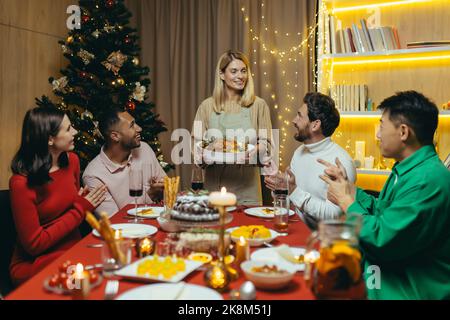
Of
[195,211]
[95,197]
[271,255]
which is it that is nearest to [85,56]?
[95,197]

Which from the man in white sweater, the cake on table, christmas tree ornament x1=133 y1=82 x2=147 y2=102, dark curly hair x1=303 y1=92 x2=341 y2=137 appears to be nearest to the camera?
the cake on table

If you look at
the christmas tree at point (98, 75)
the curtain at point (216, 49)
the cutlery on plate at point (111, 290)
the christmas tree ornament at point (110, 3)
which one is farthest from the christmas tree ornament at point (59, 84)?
the cutlery on plate at point (111, 290)

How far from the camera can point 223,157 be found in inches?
111

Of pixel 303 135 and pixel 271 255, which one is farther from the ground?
pixel 303 135

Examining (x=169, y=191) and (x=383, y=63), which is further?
(x=383, y=63)

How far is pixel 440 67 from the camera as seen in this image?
3.63 m

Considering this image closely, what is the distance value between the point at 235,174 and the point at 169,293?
2142mm

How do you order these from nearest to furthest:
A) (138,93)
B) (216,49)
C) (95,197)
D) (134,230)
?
1. (134,230)
2. (95,197)
3. (138,93)
4. (216,49)

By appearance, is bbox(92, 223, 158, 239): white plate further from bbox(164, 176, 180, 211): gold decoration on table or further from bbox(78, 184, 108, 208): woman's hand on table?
bbox(78, 184, 108, 208): woman's hand on table

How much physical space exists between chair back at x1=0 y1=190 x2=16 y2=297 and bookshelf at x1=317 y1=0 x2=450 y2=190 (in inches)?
108

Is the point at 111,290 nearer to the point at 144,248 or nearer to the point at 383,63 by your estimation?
the point at 144,248

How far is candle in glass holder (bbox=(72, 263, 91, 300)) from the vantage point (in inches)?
45.6

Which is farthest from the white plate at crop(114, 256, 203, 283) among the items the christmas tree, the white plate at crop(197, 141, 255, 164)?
the christmas tree
